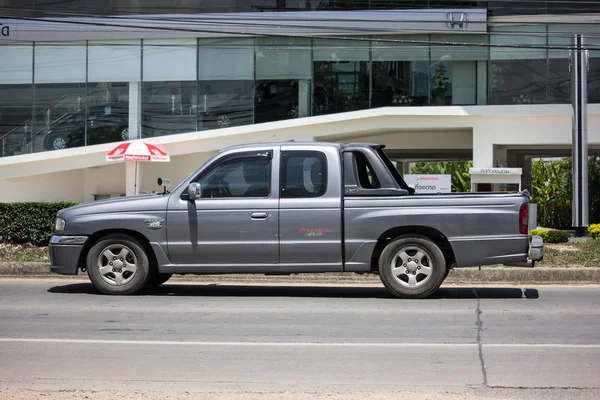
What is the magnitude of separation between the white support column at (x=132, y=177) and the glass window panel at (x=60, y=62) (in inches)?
130

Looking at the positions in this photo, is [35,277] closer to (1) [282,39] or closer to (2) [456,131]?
(1) [282,39]

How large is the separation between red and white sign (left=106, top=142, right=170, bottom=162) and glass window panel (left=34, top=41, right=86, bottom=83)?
3.44 m

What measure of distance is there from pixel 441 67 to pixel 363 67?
2.49 m

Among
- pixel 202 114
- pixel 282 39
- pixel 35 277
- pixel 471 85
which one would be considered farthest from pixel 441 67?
pixel 35 277

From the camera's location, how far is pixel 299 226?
10742 mm

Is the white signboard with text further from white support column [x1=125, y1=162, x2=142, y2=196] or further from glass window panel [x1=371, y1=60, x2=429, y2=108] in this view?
white support column [x1=125, y1=162, x2=142, y2=196]

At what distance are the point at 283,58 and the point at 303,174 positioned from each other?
15.9m

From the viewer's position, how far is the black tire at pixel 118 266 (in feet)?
36.2

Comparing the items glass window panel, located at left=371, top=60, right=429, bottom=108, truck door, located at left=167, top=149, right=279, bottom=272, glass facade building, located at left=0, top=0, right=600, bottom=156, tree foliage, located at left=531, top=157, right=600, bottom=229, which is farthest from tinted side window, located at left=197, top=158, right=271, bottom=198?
tree foliage, located at left=531, top=157, right=600, bottom=229

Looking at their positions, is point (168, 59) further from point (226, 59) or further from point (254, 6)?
point (254, 6)

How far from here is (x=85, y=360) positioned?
7137mm

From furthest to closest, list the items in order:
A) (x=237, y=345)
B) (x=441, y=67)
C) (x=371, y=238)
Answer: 1. (x=441, y=67)
2. (x=371, y=238)
3. (x=237, y=345)

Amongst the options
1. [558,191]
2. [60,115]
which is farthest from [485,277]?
[558,191]

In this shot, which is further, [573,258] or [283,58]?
[283,58]
